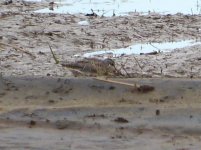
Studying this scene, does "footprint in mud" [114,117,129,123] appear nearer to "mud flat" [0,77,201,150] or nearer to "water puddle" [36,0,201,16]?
"mud flat" [0,77,201,150]

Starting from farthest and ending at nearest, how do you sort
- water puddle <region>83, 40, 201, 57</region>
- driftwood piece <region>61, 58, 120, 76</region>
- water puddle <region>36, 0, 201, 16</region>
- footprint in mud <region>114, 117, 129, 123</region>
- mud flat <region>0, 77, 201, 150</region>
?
1. water puddle <region>36, 0, 201, 16</region>
2. water puddle <region>83, 40, 201, 57</region>
3. driftwood piece <region>61, 58, 120, 76</region>
4. footprint in mud <region>114, 117, 129, 123</region>
5. mud flat <region>0, 77, 201, 150</region>

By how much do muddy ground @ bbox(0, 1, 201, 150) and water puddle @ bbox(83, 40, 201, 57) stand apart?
176mm

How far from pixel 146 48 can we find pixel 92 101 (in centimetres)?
229

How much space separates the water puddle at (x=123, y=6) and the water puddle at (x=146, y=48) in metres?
1.73

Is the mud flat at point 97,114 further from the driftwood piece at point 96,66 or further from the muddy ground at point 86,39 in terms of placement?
the muddy ground at point 86,39

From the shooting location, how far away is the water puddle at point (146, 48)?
8648 millimetres

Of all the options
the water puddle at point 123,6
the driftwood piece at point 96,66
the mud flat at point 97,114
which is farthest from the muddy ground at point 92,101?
the water puddle at point 123,6

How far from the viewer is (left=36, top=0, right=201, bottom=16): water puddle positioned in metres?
10.9

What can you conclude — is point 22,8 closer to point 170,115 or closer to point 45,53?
point 45,53

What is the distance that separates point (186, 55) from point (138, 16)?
2.10 m

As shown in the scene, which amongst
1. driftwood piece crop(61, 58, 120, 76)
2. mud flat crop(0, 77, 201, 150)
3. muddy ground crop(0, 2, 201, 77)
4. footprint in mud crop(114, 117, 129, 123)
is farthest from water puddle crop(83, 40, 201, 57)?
footprint in mud crop(114, 117, 129, 123)

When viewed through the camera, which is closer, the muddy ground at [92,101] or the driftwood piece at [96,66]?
the muddy ground at [92,101]

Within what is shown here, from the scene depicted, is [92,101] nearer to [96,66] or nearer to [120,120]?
[120,120]

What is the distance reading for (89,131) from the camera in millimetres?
6297
